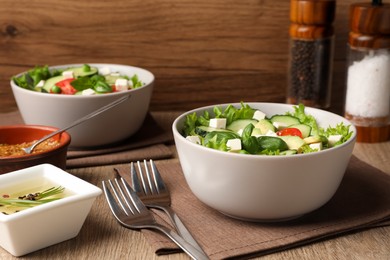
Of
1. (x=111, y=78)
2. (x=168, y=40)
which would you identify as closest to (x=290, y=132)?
(x=111, y=78)

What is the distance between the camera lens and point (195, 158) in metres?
1.13

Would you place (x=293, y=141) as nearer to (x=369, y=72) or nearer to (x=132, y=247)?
(x=132, y=247)

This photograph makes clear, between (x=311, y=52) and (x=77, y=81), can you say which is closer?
(x=77, y=81)

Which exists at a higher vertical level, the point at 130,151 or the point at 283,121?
the point at 283,121

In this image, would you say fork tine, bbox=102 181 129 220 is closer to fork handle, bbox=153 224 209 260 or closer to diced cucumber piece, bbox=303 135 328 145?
fork handle, bbox=153 224 209 260

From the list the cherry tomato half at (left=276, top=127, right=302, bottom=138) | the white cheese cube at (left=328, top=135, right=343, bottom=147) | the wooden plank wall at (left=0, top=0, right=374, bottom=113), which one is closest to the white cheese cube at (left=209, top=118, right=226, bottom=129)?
the cherry tomato half at (left=276, top=127, right=302, bottom=138)

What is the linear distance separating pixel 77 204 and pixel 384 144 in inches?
34.0

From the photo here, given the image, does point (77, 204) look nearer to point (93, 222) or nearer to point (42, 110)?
point (93, 222)

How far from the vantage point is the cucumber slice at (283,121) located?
132 centimetres

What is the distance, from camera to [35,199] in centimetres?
112

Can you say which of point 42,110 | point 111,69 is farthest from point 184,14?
point 42,110

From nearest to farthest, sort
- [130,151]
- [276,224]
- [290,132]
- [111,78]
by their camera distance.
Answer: [276,224]
[290,132]
[130,151]
[111,78]

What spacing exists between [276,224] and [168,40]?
860mm

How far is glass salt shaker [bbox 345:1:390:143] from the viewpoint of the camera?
62.1 inches
